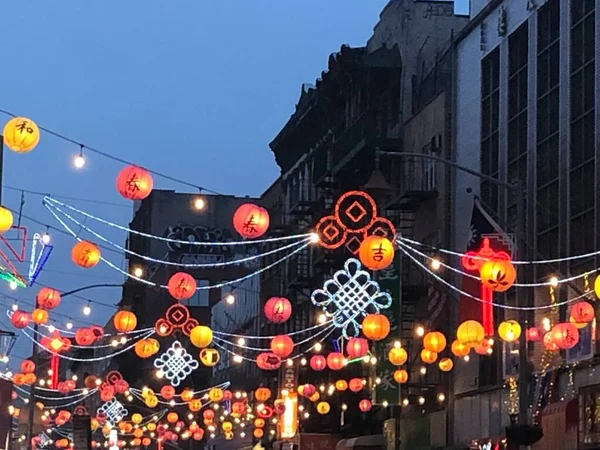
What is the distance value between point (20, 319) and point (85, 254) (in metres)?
11.7

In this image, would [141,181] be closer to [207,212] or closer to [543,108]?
[543,108]

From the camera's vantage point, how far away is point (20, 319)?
125 feet

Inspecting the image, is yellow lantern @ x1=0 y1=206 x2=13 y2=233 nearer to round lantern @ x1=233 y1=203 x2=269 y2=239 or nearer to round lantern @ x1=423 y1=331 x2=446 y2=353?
round lantern @ x1=233 y1=203 x2=269 y2=239

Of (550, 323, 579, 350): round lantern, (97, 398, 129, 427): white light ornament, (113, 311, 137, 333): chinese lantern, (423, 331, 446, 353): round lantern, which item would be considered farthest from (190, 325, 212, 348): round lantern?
(97, 398, 129, 427): white light ornament

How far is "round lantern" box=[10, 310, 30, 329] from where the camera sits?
37.9 metres

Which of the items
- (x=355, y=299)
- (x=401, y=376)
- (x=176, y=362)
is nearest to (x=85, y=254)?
(x=401, y=376)

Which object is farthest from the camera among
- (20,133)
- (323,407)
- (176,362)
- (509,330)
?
(176,362)

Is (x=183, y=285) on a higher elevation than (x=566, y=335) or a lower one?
higher

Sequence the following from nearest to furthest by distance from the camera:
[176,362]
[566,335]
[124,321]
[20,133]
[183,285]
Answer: [20,133]
[566,335]
[183,285]
[124,321]
[176,362]

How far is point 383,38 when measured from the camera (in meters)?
47.3

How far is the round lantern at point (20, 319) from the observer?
37.9 m

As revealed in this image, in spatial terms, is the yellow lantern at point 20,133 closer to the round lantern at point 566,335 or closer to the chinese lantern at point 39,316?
the round lantern at point 566,335

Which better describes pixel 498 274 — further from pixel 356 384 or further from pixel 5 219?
pixel 356 384

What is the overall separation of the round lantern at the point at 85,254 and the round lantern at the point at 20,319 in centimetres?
1123
